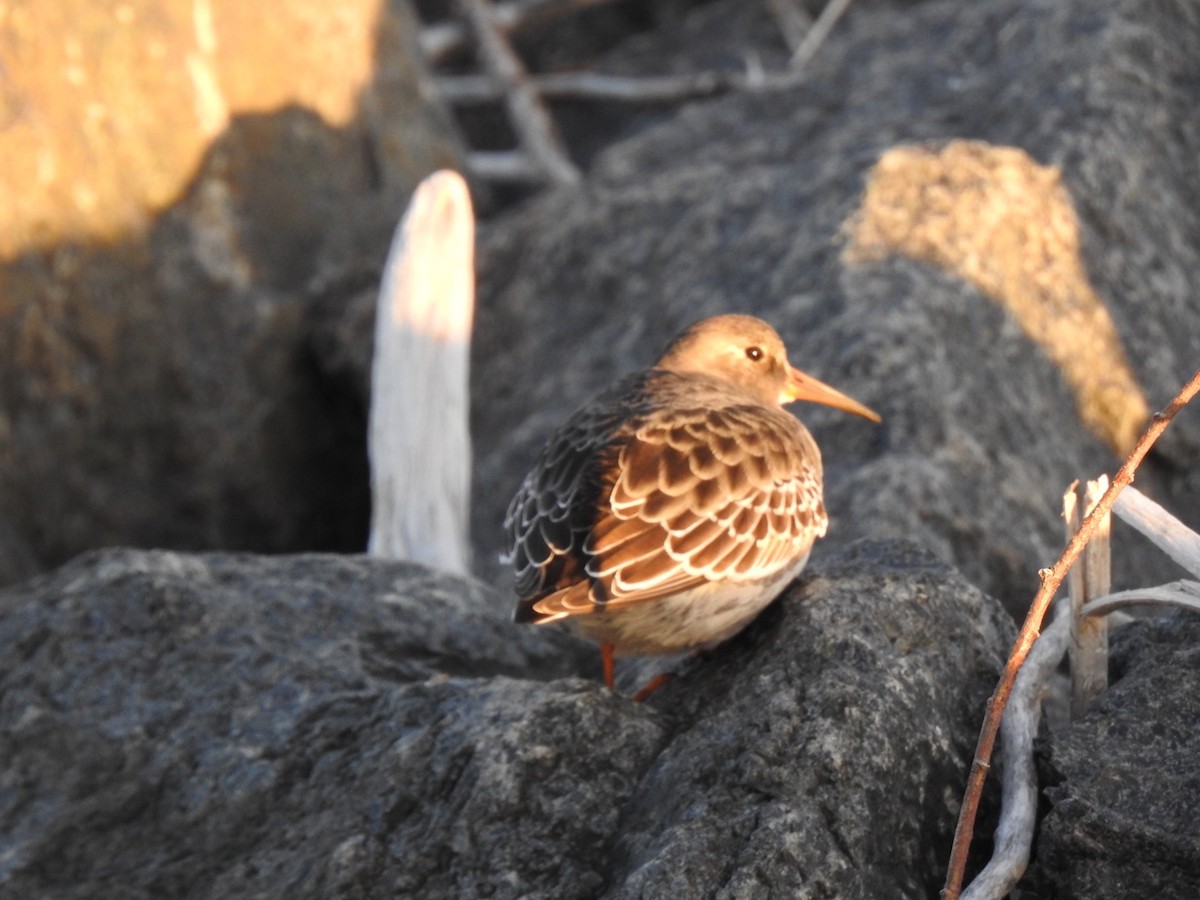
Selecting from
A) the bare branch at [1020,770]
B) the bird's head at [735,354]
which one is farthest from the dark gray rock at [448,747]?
the bird's head at [735,354]

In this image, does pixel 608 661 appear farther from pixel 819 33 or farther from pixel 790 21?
pixel 790 21

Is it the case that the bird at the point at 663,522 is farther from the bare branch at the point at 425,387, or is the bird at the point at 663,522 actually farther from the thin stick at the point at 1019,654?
the bare branch at the point at 425,387

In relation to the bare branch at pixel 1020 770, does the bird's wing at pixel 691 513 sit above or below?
above

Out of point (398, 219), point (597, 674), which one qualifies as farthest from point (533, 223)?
point (597, 674)

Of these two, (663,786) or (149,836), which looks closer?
(663,786)

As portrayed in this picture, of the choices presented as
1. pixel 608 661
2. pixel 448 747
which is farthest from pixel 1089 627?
pixel 448 747

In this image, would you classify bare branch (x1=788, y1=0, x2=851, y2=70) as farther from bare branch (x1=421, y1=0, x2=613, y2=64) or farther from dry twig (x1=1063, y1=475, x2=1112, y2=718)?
dry twig (x1=1063, y1=475, x2=1112, y2=718)

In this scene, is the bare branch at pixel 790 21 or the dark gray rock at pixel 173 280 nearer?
the dark gray rock at pixel 173 280

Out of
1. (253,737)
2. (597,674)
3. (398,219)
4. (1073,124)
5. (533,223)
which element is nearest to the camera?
(253,737)

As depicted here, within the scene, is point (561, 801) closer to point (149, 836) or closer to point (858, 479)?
point (149, 836)
